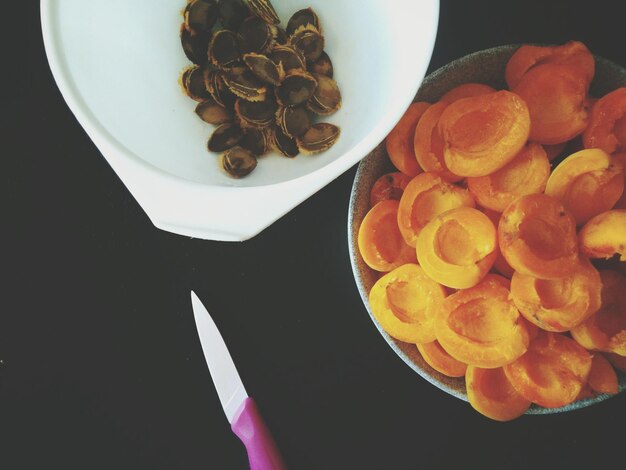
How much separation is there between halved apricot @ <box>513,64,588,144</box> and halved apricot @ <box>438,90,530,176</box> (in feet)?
0.15

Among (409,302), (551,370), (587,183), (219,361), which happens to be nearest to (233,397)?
(219,361)

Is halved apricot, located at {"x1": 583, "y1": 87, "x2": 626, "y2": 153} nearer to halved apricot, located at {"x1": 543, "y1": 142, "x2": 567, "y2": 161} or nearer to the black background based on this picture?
halved apricot, located at {"x1": 543, "y1": 142, "x2": 567, "y2": 161}

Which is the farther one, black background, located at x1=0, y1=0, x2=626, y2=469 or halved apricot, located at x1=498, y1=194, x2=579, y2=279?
black background, located at x1=0, y1=0, x2=626, y2=469

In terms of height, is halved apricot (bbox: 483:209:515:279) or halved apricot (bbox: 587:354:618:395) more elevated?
halved apricot (bbox: 483:209:515:279)

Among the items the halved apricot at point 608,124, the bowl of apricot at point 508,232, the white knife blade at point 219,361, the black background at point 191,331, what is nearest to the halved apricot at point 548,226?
the bowl of apricot at point 508,232

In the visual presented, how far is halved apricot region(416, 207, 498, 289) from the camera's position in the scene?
1.97 feet

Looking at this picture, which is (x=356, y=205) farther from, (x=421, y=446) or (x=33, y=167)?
(x=33, y=167)

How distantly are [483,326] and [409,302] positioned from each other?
0.27 ft

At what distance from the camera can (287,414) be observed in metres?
0.85

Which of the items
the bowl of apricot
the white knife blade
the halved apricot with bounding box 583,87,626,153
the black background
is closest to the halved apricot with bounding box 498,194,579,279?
the bowl of apricot

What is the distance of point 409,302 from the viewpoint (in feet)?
2.19

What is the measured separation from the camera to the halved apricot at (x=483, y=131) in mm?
601

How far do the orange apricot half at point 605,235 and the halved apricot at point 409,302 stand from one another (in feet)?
0.48

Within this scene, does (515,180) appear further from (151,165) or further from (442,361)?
(151,165)
